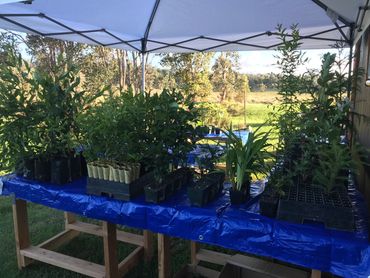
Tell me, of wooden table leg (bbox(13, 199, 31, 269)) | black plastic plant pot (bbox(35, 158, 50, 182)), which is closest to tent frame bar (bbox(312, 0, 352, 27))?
black plastic plant pot (bbox(35, 158, 50, 182))

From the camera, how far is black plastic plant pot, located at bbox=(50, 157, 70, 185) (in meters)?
1.95

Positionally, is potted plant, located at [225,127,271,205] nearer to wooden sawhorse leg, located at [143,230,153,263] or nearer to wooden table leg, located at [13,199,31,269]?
wooden sawhorse leg, located at [143,230,153,263]

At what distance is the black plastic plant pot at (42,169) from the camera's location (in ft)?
6.45

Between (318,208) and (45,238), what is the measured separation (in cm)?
256

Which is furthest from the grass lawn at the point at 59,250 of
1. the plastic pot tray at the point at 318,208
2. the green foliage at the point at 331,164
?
the green foliage at the point at 331,164

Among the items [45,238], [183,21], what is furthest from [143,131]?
[183,21]

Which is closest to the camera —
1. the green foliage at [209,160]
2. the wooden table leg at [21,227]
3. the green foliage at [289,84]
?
the green foliage at [289,84]

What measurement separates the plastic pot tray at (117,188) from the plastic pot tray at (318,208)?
777 mm

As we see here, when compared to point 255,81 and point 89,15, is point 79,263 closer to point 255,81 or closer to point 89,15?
point 89,15

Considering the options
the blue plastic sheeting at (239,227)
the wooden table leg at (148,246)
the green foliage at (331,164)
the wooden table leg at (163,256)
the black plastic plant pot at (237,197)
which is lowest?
the wooden table leg at (148,246)

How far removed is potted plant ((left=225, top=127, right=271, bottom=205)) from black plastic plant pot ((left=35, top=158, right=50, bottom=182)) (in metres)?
1.17

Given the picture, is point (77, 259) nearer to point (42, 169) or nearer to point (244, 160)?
point (42, 169)

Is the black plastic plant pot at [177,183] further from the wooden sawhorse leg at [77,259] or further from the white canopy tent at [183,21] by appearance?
the white canopy tent at [183,21]

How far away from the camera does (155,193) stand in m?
1.61
